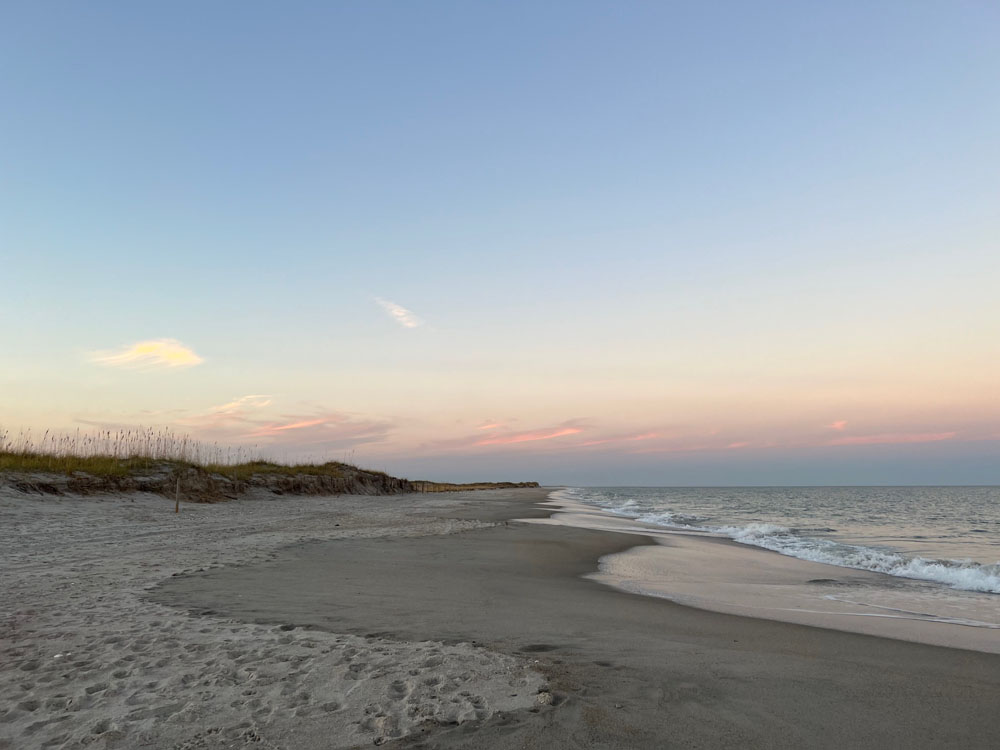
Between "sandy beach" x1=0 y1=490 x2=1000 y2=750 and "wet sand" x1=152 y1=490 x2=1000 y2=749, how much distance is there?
23 millimetres

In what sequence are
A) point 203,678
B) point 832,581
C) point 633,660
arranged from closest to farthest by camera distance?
1. point 203,678
2. point 633,660
3. point 832,581

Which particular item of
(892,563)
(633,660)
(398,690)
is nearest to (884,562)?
(892,563)

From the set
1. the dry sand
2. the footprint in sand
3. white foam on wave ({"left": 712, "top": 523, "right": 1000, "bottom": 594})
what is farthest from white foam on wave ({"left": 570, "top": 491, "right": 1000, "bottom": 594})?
the footprint in sand

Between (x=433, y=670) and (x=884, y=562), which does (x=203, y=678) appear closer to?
(x=433, y=670)

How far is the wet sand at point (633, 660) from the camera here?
3.76 metres

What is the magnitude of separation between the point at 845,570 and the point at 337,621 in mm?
12080

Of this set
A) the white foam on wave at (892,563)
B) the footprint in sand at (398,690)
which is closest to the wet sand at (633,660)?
the footprint in sand at (398,690)

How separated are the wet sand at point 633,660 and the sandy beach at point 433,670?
0.02 m

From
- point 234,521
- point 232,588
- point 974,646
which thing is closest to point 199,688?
point 232,588

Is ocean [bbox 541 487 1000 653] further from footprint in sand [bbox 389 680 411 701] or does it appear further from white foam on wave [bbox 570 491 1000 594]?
footprint in sand [bbox 389 680 411 701]

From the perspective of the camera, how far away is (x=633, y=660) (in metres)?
5.23

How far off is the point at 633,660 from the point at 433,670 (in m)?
1.78

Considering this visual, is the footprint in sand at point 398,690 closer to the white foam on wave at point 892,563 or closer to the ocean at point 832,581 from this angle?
the ocean at point 832,581

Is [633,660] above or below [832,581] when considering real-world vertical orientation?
above
